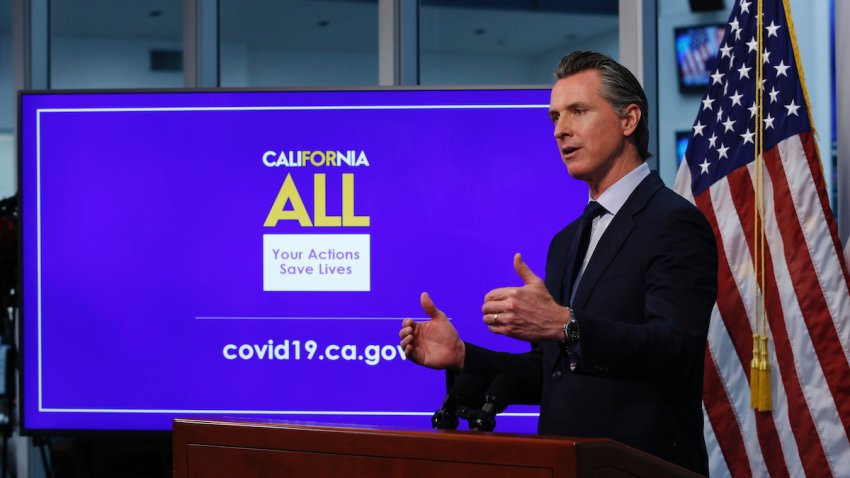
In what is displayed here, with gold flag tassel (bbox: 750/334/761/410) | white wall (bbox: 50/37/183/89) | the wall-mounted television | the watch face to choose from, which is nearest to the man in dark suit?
the watch face

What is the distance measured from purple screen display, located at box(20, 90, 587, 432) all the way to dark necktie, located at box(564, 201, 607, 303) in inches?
61.9

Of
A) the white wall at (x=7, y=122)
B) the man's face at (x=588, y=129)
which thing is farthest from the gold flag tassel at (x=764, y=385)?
the white wall at (x=7, y=122)

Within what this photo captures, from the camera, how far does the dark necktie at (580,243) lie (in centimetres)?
193

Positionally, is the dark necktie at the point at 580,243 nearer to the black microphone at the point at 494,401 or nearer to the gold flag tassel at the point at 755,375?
the black microphone at the point at 494,401

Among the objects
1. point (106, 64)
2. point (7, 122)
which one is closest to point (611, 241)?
point (106, 64)

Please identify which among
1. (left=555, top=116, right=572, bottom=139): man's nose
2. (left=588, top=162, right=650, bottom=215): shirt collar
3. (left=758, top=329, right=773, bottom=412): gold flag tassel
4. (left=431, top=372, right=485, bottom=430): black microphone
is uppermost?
(left=555, top=116, right=572, bottom=139): man's nose

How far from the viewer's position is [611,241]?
185 cm

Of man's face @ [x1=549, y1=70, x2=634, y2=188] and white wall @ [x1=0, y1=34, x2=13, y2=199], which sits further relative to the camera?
white wall @ [x1=0, y1=34, x2=13, y2=199]

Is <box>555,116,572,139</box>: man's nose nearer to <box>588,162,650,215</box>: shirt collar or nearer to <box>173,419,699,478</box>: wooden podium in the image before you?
<box>588,162,650,215</box>: shirt collar

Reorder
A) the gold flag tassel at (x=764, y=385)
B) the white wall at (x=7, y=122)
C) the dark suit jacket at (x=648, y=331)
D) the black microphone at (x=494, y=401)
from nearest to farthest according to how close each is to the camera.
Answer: the black microphone at (x=494, y=401), the dark suit jacket at (x=648, y=331), the gold flag tassel at (x=764, y=385), the white wall at (x=7, y=122)

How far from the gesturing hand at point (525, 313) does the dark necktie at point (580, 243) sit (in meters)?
0.40

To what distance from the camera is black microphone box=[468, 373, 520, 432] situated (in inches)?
57.5

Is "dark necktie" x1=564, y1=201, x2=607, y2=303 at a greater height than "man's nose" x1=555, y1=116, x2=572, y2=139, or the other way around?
"man's nose" x1=555, y1=116, x2=572, y2=139

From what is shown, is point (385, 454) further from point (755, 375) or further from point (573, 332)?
point (755, 375)
